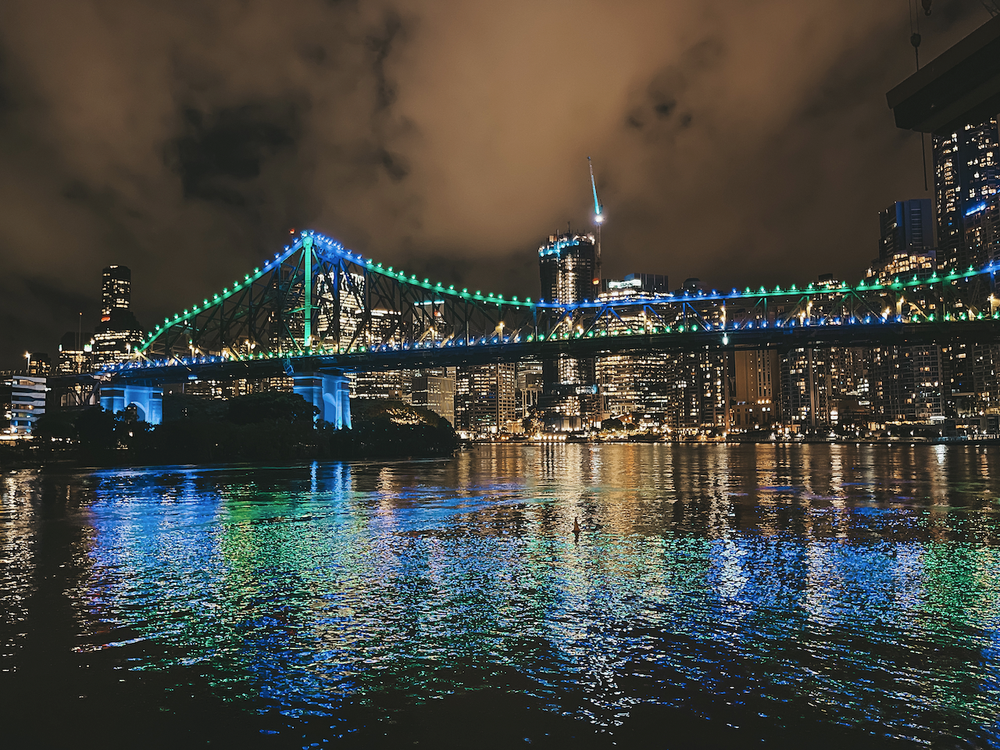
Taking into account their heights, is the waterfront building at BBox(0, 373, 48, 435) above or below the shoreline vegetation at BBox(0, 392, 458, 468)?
above

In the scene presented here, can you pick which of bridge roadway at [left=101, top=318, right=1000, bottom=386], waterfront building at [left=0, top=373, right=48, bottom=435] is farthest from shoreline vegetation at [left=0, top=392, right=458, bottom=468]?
waterfront building at [left=0, top=373, right=48, bottom=435]

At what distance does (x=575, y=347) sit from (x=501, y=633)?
86366mm

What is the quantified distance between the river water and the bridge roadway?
6663cm

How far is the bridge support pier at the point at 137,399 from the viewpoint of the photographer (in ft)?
393

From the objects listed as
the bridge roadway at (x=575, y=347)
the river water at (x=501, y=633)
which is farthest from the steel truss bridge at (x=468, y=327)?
the river water at (x=501, y=633)

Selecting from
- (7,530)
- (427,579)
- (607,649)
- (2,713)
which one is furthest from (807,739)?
(7,530)

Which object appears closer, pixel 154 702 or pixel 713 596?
pixel 154 702

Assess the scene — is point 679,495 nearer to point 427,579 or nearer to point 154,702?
point 427,579

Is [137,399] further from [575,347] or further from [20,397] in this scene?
[20,397]

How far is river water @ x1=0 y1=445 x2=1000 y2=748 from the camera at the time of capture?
9.23m

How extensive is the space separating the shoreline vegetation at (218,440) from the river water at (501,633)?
58195 millimetres

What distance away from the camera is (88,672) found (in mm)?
11172

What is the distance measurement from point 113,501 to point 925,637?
35832 mm

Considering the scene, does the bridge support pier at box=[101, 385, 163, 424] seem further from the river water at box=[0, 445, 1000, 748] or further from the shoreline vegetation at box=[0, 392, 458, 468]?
the river water at box=[0, 445, 1000, 748]
